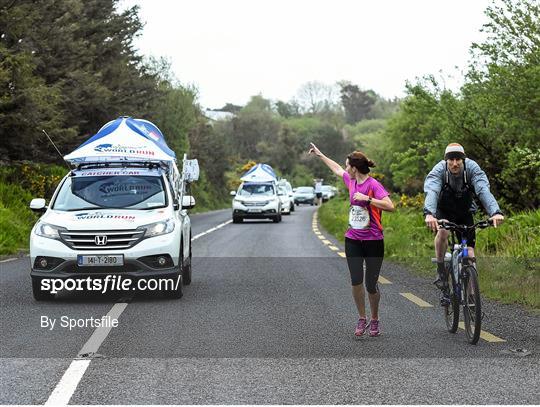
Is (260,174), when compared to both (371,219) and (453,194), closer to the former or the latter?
(453,194)

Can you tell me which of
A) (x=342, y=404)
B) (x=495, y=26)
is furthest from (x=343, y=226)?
(x=342, y=404)

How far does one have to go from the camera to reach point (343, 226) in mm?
26891

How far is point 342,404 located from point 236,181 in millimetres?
75961

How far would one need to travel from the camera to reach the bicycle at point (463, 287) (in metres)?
7.88

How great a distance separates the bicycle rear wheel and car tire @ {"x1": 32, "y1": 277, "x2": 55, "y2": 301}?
4962mm

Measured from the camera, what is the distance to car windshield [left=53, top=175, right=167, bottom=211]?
11.7 meters

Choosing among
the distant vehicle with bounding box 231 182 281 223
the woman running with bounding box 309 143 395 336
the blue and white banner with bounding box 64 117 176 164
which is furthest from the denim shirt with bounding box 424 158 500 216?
the distant vehicle with bounding box 231 182 281 223

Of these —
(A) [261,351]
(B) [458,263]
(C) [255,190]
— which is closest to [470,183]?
(B) [458,263]

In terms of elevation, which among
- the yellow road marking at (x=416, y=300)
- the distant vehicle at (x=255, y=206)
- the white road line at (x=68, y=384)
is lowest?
the distant vehicle at (x=255, y=206)

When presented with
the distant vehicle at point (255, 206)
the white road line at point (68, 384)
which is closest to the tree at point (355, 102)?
the distant vehicle at point (255, 206)

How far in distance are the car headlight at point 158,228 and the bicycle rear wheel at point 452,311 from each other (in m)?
3.85

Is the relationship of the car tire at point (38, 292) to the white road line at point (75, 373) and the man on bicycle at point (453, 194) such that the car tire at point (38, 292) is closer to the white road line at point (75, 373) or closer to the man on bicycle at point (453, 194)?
the white road line at point (75, 373)

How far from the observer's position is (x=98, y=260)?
1071 cm

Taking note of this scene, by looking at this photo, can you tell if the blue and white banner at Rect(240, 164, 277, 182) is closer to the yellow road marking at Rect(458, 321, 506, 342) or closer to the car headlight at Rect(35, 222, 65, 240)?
the car headlight at Rect(35, 222, 65, 240)
